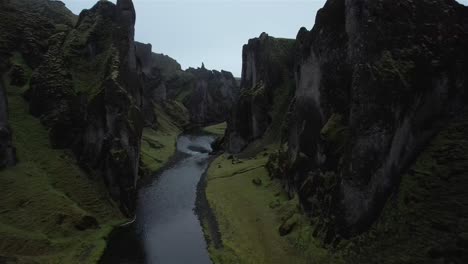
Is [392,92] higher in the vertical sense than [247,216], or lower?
higher

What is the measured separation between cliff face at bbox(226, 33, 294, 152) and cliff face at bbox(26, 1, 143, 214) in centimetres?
3773

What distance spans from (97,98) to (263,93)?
50.8 meters

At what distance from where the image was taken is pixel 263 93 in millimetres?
111312

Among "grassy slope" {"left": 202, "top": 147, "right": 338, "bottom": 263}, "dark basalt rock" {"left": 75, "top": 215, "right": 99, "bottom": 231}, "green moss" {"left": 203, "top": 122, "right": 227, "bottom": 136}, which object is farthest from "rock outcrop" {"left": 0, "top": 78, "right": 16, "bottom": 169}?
"green moss" {"left": 203, "top": 122, "right": 227, "bottom": 136}

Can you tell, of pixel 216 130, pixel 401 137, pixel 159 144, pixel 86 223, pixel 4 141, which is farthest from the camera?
pixel 216 130

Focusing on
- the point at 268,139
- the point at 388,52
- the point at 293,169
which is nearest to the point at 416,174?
the point at 388,52

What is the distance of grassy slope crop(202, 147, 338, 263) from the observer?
153 feet

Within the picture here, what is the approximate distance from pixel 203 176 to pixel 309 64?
4131cm

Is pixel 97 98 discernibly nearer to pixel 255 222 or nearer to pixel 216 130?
pixel 255 222

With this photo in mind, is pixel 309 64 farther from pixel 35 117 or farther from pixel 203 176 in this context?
pixel 35 117

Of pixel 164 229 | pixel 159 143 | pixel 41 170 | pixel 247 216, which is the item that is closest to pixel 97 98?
pixel 41 170

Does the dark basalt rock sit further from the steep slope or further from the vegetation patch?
the vegetation patch

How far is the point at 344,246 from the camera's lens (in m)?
42.2

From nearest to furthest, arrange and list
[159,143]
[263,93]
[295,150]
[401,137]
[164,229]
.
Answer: [401,137]
[164,229]
[295,150]
[263,93]
[159,143]
